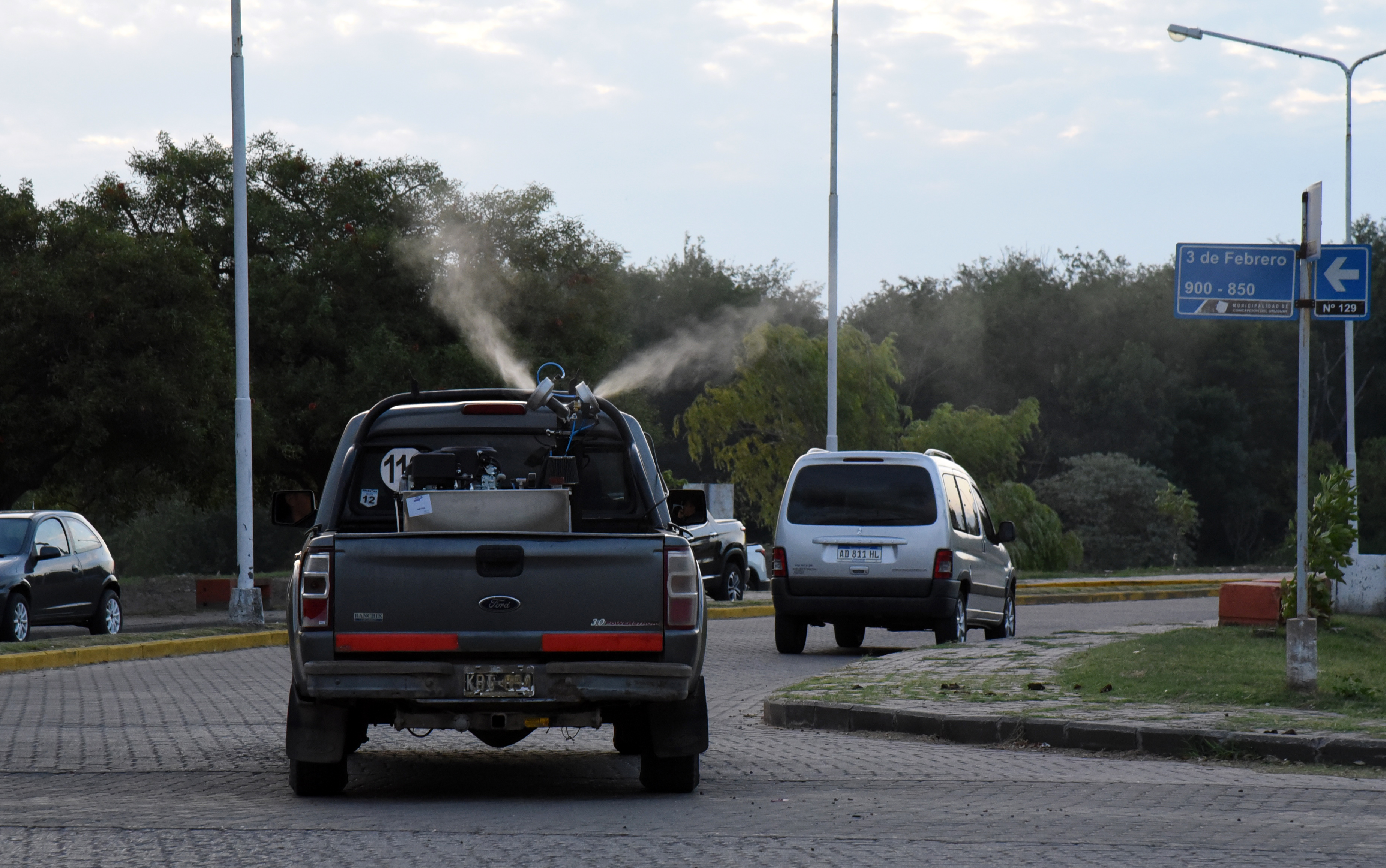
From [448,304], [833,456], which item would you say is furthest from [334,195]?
[833,456]

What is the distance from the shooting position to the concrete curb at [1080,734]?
30.1 ft

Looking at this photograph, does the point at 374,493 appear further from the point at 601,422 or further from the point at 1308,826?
the point at 1308,826

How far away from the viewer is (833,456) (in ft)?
55.9

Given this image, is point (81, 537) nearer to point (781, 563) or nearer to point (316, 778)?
point (781, 563)

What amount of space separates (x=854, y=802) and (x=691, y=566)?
1.37m

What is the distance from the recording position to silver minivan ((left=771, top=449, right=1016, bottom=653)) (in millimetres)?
16422

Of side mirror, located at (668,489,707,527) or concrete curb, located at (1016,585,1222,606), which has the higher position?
side mirror, located at (668,489,707,527)

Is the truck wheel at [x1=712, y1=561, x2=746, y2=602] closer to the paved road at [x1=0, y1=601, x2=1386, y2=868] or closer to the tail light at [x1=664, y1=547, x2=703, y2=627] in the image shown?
the paved road at [x1=0, y1=601, x2=1386, y2=868]

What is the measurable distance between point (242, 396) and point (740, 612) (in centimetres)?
769

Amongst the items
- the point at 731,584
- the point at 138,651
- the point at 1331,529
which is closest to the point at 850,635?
the point at 1331,529

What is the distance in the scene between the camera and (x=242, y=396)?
21.5 m

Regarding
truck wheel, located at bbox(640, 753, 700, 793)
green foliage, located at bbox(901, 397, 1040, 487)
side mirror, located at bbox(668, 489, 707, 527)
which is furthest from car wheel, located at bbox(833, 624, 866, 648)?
green foliage, located at bbox(901, 397, 1040, 487)

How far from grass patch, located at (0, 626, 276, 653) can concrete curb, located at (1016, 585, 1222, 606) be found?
14104 millimetres

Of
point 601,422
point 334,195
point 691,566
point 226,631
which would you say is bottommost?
point 226,631
